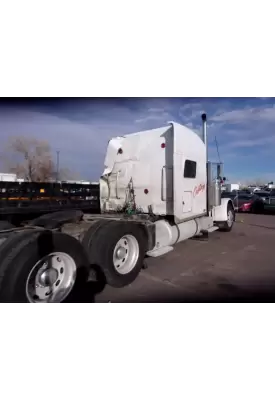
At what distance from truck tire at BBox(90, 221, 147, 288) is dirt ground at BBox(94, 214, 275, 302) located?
0.17 m

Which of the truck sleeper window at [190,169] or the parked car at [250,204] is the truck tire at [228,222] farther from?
the parked car at [250,204]

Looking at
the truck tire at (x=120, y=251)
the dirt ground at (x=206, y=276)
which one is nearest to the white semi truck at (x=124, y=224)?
the truck tire at (x=120, y=251)

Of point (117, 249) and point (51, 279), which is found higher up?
point (117, 249)

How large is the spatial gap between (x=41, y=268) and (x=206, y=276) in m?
2.49

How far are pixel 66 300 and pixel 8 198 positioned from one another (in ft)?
9.14

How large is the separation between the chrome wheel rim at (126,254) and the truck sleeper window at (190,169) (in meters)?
1.78

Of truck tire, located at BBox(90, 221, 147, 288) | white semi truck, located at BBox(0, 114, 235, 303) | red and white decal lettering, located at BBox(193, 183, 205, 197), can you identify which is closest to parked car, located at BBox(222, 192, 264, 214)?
white semi truck, located at BBox(0, 114, 235, 303)

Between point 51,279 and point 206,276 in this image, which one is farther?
point 206,276

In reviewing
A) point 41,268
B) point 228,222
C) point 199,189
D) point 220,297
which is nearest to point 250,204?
point 228,222

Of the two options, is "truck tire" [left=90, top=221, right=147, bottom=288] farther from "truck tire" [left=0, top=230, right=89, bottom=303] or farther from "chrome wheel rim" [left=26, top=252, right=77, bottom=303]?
"chrome wheel rim" [left=26, top=252, right=77, bottom=303]

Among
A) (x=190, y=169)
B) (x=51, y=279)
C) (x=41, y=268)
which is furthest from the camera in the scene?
(x=190, y=169)

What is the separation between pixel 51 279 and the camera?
2.71 meters

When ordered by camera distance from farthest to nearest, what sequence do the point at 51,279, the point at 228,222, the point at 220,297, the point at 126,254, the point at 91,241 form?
the point at 228,222
the point at 126,254
the point at 91,241
the point at 220,297
the point at 51,279

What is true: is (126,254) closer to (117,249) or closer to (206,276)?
(117,249)
